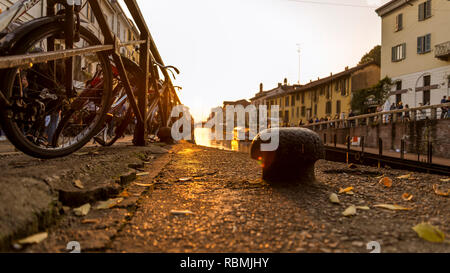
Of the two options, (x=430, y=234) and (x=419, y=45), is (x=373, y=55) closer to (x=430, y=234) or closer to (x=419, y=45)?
(x=419, y=45)

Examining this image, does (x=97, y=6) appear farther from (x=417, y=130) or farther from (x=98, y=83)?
(x=417, y=130)

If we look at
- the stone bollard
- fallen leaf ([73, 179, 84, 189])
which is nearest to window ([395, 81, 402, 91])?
the stone bollard

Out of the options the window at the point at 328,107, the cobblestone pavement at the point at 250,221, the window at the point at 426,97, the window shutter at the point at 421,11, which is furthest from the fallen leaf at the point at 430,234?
the window at the point at 328,107

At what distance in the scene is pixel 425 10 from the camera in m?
25.3

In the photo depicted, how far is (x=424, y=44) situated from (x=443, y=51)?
292 centimetres

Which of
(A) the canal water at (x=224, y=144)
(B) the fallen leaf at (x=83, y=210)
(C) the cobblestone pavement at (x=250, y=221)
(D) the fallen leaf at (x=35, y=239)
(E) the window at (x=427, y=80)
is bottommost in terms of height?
(A) the canal water at (x=224, y=144)

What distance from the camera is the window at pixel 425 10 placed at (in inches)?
981

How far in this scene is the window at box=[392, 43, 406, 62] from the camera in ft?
90.6

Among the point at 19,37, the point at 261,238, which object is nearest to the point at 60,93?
the point at 19,37

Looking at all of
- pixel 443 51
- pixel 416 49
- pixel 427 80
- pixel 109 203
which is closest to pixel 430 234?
pixel 109 203

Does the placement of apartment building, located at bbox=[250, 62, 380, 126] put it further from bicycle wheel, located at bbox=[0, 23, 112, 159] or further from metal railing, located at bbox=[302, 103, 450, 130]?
bicycle wheel, located at bbox=[0, 23, 112, 159]

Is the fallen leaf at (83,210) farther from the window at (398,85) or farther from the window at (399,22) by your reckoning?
the window at (399,22)

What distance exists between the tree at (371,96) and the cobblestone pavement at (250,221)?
30.0 meters
